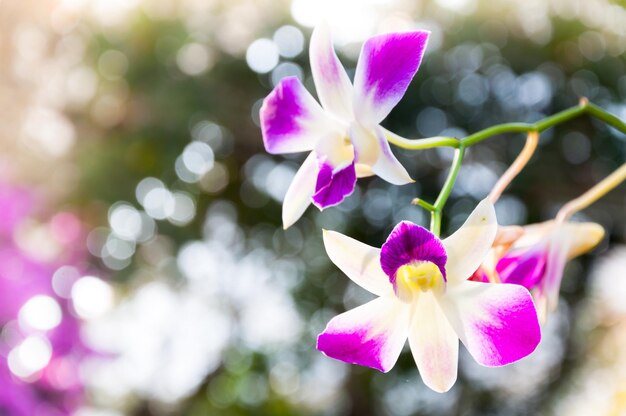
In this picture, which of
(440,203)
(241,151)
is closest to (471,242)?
(440,203)

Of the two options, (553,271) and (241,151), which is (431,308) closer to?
(553,271)

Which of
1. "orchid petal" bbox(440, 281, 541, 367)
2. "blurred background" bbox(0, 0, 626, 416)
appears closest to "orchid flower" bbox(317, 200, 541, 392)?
"orchid petal" bbox(440, 281, 541, 367)

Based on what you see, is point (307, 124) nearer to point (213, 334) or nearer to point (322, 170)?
point (322, 170)

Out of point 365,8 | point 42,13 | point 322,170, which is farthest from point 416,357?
point 42,13

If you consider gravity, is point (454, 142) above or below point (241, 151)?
above

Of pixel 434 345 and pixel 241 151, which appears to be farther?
pixel 241 151

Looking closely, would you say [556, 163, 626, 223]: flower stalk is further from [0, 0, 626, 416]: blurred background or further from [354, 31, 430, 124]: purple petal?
[0, 0, 626, 416]: blurred background
